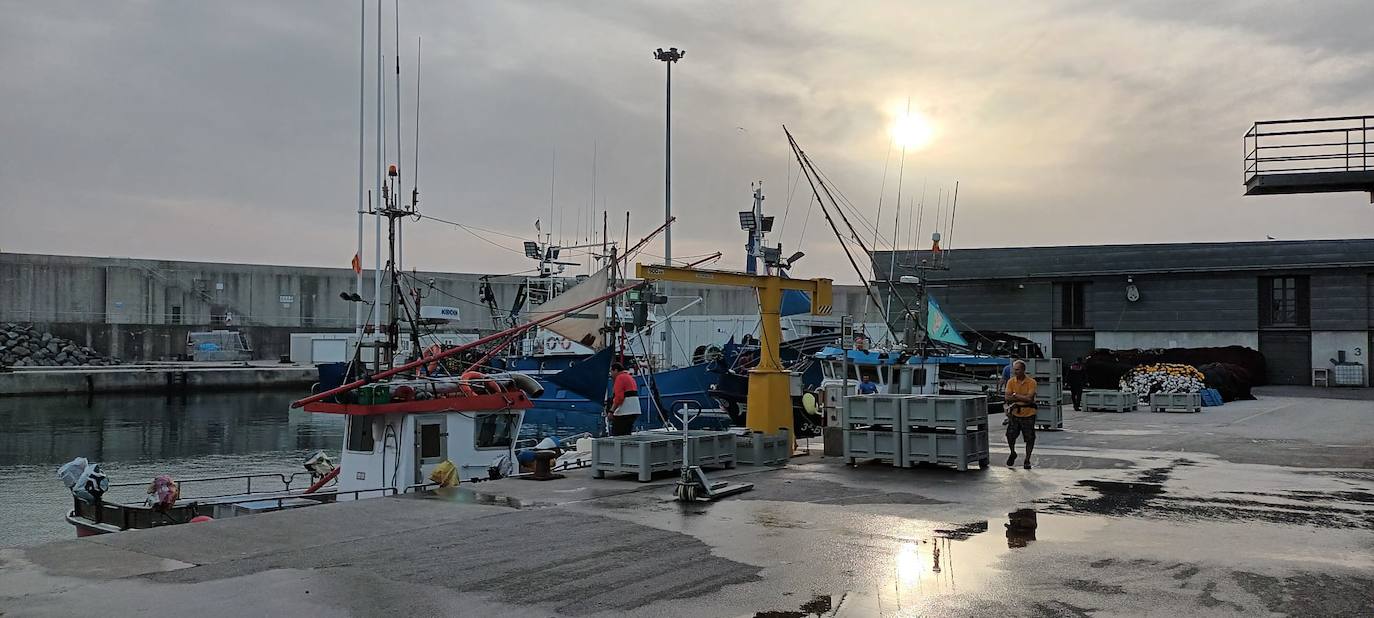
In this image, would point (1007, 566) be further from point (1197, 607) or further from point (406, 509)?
point (406, 509)

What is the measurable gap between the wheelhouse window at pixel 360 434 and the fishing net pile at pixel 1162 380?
24042mm

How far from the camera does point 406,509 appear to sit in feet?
36.5

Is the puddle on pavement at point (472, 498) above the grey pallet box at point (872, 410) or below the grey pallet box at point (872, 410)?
below

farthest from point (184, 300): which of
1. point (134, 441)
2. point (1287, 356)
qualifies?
point (1287, 356)

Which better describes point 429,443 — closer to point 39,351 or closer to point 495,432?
point 495,432

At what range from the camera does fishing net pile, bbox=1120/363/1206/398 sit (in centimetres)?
3072

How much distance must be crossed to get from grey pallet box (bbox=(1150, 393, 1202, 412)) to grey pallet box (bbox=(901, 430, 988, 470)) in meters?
16.2

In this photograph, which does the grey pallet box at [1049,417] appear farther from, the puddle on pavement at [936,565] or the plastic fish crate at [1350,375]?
the plastic fish crate at [1350,375]

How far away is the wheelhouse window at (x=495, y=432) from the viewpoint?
51.6 ft

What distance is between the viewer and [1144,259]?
4322 cm

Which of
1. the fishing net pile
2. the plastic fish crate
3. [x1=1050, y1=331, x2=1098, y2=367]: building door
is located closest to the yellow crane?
the fishing net pile

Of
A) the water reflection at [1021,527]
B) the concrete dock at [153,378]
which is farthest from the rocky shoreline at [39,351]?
the water reflection at [1021,527]

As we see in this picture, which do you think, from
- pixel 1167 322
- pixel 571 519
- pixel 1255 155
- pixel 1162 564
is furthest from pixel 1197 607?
pixel 1167 322

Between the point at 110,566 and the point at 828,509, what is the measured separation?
7130 millimetres
